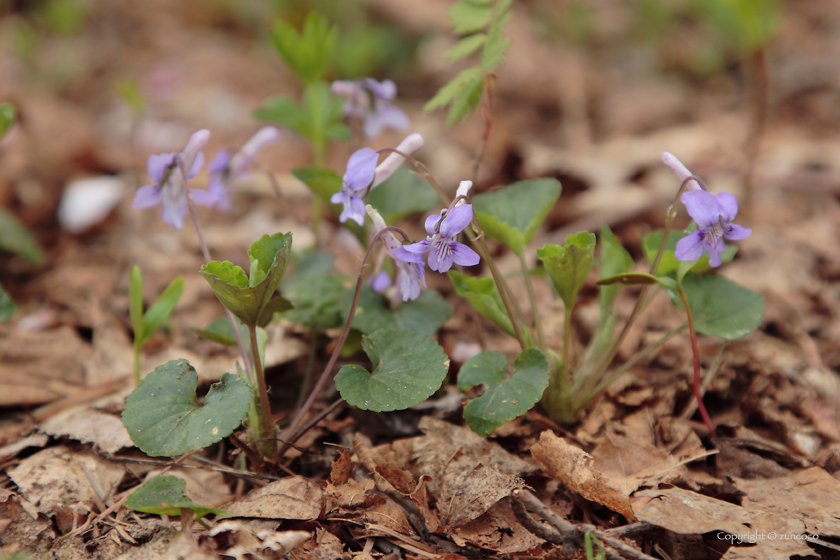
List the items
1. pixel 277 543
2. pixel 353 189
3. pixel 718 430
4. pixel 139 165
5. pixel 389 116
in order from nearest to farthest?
pixel 277 543 < pixel 353 189 < pixel 718 430 < pixel 389 116 < pixel 139 165

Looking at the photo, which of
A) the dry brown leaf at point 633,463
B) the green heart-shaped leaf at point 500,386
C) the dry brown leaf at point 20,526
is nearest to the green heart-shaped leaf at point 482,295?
the green heart-shaped leaf at point 500,386

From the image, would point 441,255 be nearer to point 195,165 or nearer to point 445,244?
point 445,244

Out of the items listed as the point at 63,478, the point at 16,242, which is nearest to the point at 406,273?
the point at 63,478

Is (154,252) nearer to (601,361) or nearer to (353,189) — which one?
(353,189)

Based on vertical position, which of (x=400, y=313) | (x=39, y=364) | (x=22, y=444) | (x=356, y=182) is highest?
(x=356, y=182)

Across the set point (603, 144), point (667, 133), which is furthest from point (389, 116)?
point (667, 133)

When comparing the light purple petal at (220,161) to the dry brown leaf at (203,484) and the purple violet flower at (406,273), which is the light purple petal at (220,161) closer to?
the purple violet flower at (406,273)

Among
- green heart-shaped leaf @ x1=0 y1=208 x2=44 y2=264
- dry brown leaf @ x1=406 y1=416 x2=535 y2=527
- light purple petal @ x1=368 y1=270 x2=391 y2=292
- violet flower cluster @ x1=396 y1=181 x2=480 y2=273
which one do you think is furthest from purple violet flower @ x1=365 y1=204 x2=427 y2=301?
green heart-shaped leaf @ x1=0 y1=208 x2=44 y2=264

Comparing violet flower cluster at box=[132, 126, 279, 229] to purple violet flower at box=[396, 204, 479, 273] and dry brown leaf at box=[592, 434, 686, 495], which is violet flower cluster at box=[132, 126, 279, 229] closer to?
purple violet flower at box=[396, 204, 479, 273]
